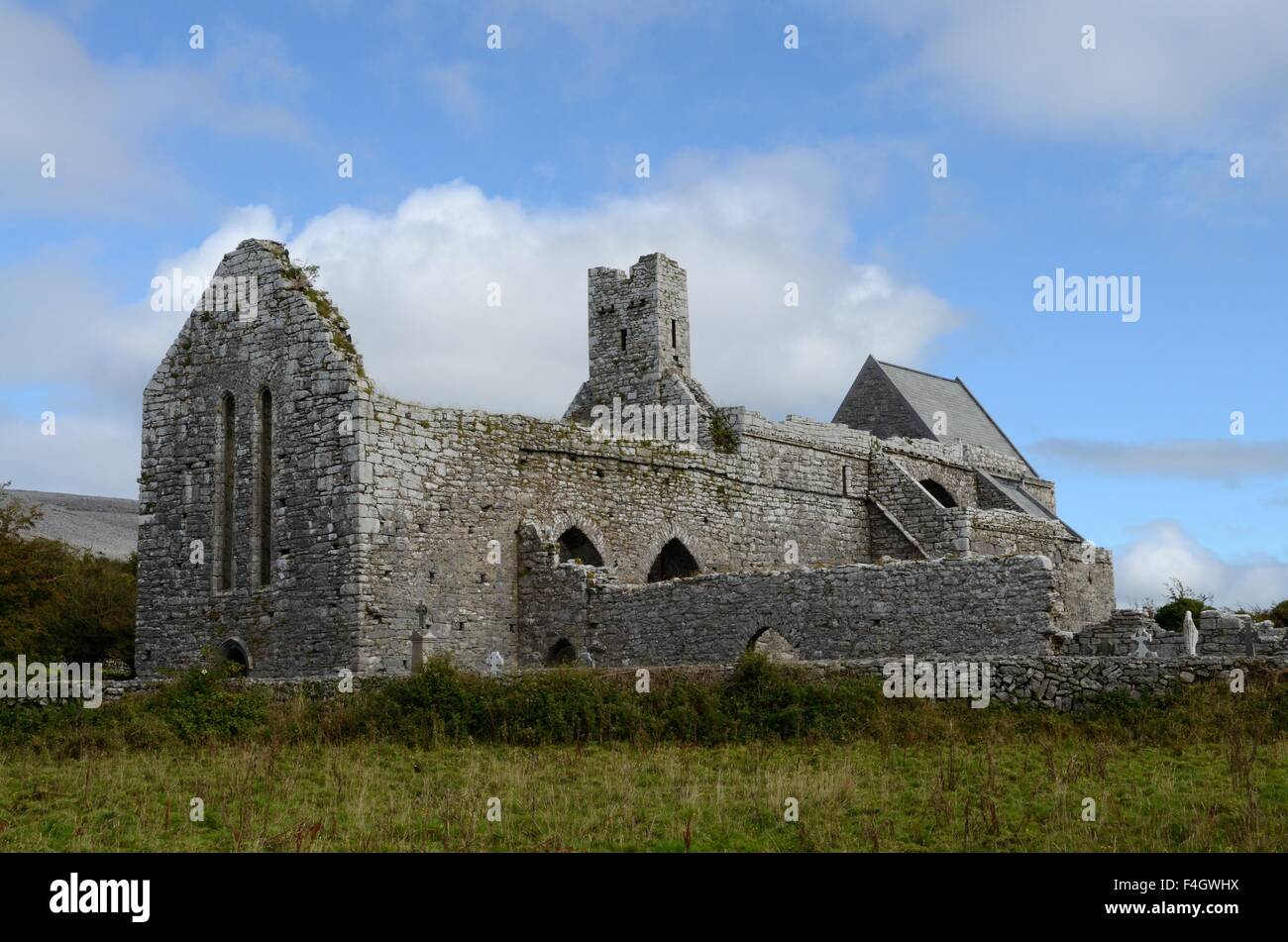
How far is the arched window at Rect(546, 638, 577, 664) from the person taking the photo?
2580cm

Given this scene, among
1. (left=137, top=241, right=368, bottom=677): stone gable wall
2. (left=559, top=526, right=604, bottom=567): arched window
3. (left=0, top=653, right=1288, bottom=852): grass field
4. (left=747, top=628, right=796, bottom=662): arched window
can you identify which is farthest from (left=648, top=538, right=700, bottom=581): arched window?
(left=0, top=653, right=1288, bottom=852): grass field

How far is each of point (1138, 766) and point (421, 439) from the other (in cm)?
1417

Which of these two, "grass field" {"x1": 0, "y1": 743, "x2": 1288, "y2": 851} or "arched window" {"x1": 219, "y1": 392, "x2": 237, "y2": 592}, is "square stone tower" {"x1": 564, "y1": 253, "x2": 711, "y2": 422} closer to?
"arched window" {"x1": 219, "y1": 392, "x2": 237, "y2": 592}

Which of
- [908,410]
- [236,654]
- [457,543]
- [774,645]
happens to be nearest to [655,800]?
[457,543]

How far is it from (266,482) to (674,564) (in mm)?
8711

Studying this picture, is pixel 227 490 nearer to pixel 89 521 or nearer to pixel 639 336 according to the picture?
pixel 639 336

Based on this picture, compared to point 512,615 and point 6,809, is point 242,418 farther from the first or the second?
point 6,809

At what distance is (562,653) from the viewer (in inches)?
1027

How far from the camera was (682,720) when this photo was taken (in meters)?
17.8

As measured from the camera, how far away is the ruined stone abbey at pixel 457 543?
23281mm

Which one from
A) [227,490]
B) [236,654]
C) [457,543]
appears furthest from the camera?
[227,490]

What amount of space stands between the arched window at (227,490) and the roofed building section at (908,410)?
1880 cm
